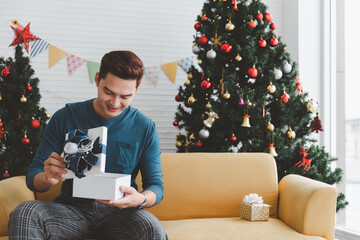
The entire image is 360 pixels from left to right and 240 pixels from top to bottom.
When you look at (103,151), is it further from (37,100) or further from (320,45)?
(320,45)

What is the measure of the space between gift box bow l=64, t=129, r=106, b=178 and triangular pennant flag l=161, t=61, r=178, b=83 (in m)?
2.22

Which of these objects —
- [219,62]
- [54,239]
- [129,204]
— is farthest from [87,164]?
[219,62]

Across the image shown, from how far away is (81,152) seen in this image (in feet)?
4.06

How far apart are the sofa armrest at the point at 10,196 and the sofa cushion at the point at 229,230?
753 millimetres

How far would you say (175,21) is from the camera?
11.4 ft

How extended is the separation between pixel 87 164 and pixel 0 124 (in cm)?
146

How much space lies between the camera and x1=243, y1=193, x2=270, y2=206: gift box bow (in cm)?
204

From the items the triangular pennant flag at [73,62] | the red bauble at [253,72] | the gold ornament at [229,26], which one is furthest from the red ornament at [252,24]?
the triangular pennant flag at [73,62]

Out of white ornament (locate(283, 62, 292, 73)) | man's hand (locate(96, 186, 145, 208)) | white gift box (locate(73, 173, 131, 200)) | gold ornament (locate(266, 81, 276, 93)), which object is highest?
white ornament (locate(283, 62, 292, 73))

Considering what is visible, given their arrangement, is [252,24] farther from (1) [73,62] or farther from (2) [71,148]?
(2) [71,148]

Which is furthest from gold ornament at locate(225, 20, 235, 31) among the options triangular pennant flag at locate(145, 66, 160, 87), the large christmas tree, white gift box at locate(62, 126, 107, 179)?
white gift box at locate(62, 126, 107, 179)

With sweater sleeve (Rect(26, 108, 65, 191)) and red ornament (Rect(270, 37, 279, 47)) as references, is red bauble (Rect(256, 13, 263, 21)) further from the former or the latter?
sweater sleeve (Rect(26, 108, 65, 191))

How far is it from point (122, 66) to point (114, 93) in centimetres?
11

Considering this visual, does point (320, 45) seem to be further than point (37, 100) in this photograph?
Yes
